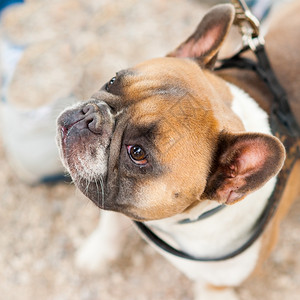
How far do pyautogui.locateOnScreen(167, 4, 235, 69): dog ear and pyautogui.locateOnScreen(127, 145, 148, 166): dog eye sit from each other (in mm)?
602

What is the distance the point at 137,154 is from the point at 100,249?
1428mm

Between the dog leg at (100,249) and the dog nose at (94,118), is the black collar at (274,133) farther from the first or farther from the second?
the dog leg at (100,249)

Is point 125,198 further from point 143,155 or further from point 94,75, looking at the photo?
point 94,75

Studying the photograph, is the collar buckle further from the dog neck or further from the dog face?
the dog face

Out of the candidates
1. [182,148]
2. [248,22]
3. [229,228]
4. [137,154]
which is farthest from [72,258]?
[248,22]

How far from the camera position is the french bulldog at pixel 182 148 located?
1.56 metres

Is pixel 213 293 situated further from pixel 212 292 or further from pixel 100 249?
pixel 100 249

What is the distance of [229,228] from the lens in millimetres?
1894

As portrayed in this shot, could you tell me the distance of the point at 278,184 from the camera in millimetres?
1900

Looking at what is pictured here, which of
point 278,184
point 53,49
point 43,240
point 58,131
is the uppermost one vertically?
point 58,131

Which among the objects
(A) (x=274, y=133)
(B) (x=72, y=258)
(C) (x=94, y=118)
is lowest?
(B) (x=72, y=258)

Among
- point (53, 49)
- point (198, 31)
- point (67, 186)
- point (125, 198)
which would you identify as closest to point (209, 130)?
point (125, 198)

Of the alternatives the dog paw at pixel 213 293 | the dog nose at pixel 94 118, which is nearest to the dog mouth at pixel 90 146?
the dog nose at pixel 94 118

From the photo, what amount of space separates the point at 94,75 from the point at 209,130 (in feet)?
6.05
